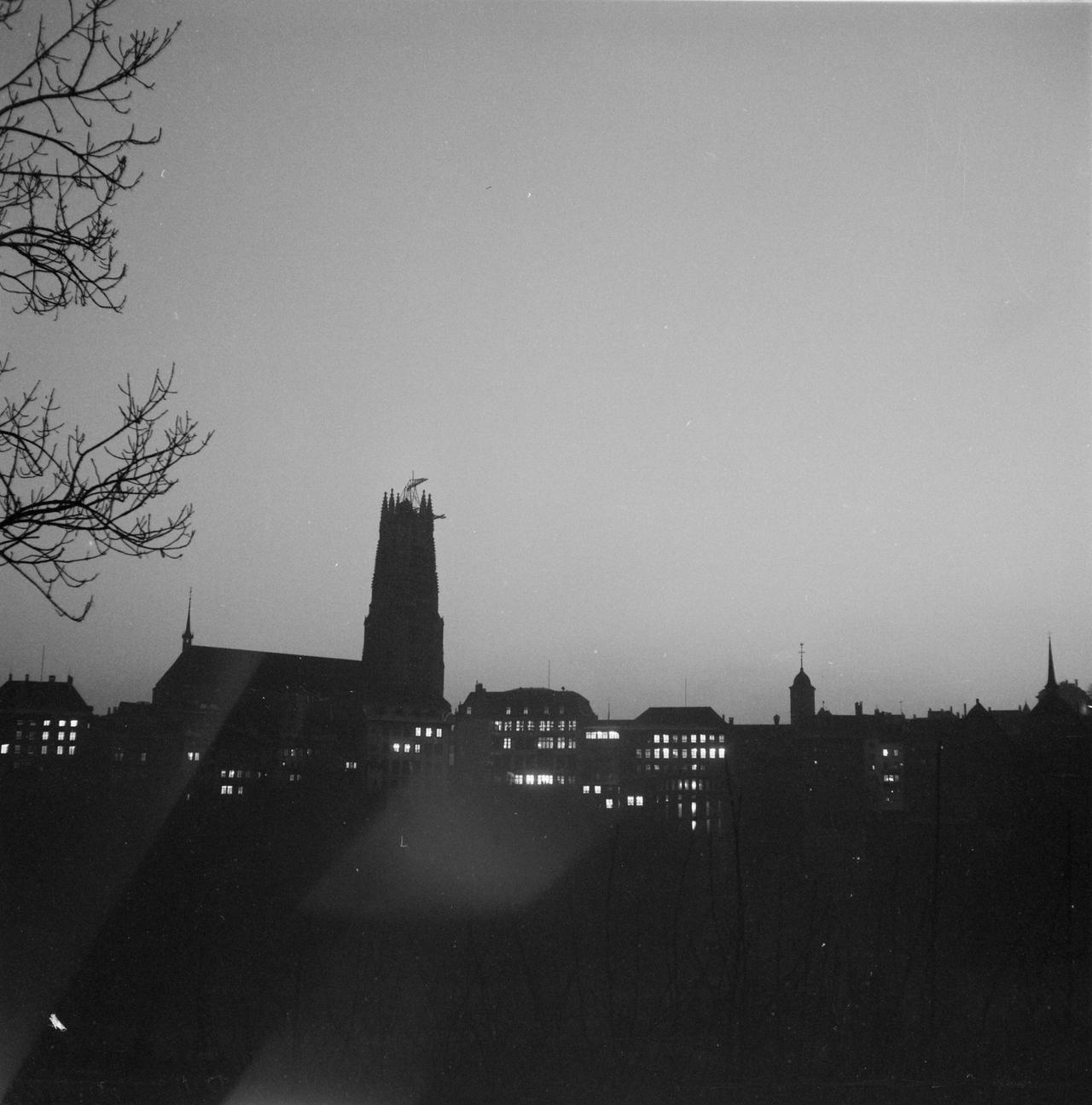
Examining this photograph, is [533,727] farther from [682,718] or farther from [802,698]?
[802,698]

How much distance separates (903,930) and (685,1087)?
771 centimetres

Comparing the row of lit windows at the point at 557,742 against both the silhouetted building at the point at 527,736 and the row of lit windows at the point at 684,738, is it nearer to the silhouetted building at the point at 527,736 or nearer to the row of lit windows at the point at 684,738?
the silhouetted building at the point at 527,736

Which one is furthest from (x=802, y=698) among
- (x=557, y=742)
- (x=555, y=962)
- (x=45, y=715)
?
(x=555, y=962)

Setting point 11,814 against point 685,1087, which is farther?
point 11,814

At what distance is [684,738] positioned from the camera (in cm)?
7088

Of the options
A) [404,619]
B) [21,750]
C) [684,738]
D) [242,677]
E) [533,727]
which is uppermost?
[404,619]

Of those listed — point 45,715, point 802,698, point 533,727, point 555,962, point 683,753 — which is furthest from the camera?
point 802,698

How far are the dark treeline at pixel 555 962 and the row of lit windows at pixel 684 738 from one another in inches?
1743

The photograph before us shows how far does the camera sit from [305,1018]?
26.3ft

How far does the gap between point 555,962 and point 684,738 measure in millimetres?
60400

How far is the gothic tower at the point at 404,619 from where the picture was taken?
70.6m

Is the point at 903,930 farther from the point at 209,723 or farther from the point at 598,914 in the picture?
the point at 209,723

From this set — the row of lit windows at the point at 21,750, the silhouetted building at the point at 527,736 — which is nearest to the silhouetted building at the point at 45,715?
the row of lit windows at the point at 21,750

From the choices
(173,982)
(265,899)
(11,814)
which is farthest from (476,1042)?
(11,814)
